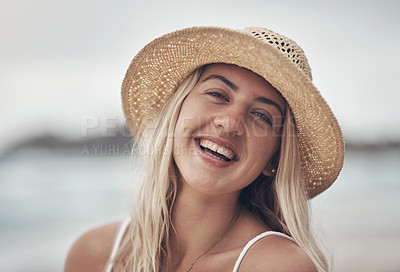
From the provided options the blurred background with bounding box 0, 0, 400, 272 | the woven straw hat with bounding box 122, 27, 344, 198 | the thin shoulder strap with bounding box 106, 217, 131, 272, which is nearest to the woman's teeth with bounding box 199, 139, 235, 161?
the woven straw hat with bounding box 122, 27, 344, 198

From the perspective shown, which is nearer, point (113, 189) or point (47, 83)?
point (113, 189)

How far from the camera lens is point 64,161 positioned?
37.1ft

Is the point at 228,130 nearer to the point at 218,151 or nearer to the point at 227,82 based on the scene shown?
the point at 218,151

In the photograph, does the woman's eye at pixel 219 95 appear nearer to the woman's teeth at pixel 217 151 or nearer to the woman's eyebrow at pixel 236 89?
the woman's eyebrow at pixel 236 89

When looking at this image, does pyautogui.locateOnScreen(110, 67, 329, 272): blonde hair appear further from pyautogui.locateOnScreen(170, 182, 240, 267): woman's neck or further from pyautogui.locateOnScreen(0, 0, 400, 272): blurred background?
pyautogui.locateOnScreen(0, 0, 400, 272): blurred background

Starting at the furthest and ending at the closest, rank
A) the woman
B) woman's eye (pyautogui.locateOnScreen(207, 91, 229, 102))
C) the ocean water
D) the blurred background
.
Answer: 1. the blurred background
2. the ocean water
3. woman's eye (pyautogui.locateOnScreen(207, 91, 229, 102))
4. the woman

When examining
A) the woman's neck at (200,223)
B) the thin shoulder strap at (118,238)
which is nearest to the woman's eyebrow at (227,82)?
the woman's neck at (200,223)

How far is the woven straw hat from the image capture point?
174 centimetres

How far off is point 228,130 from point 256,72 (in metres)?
0.30

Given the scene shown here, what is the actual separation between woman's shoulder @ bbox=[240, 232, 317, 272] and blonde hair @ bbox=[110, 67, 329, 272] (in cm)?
11

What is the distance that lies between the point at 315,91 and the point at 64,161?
1054cm

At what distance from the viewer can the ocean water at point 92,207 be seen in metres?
5.22

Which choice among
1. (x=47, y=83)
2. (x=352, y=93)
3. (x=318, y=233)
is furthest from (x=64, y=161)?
(x=318, y=233)

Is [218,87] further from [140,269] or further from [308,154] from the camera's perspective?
[140,269]
